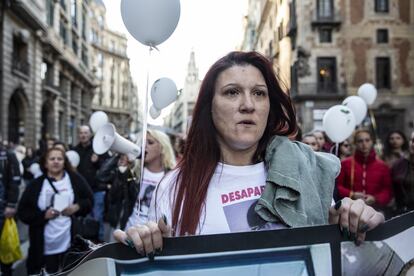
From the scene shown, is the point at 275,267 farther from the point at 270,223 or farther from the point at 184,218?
Result: the point at 184,218

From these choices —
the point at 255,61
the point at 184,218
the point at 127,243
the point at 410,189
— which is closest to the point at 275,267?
the point at 184,218

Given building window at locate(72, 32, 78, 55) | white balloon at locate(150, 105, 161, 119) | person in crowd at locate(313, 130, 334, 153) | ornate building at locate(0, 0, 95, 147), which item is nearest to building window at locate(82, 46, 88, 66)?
ornate building at locate(0, 0, 95, 147)

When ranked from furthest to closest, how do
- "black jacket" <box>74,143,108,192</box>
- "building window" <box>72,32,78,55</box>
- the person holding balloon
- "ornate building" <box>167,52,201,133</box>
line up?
"building window" <box>72,32,78,55</box> → "black jacket" <box>74,143,108,192</box> → the person holding balloon → "ornate building" <box>167,52,201,133</box>

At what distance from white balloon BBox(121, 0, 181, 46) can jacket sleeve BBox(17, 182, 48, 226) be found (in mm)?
2475

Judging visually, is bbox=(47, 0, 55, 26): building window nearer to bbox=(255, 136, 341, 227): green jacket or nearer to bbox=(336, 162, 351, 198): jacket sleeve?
bbox=(336, 162, 351, 198): jacket sleeve

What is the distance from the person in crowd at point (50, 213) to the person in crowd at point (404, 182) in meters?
3.32

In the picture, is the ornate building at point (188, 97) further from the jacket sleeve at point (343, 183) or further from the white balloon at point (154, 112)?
the jacket sleeve at point (343, 183)

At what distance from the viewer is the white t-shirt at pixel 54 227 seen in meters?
4.42

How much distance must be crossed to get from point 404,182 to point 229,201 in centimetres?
367

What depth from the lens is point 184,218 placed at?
161 centimetres

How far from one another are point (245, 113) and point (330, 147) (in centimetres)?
466

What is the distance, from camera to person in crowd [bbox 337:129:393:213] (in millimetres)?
4824

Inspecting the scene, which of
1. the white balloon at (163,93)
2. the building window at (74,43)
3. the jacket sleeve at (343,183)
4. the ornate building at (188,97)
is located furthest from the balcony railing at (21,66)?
the jacket sleeve at (343,183)

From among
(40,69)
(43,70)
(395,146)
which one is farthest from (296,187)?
(43,70)
